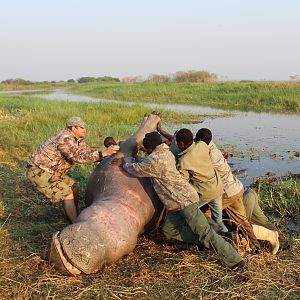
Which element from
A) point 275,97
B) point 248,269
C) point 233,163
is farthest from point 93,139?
point 275,97

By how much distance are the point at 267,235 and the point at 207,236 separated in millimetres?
946

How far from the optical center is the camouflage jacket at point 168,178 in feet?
14.7

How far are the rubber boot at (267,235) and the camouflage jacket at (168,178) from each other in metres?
0.99

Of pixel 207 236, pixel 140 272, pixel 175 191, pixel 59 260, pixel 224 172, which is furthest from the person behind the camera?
pixel 224 172

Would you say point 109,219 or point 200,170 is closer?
point 109,219

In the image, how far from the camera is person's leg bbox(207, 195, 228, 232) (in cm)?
497

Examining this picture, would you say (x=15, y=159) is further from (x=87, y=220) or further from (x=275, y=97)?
(x=275, y=97)

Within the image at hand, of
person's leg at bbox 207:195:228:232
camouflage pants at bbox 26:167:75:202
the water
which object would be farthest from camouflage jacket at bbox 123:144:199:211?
the water

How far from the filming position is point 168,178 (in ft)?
14.8

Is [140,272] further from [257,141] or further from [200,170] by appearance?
[257,141]

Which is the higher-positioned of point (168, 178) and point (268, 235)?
point (168, 178)

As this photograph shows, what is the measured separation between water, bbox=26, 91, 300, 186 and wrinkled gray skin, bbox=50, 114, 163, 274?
3759mm

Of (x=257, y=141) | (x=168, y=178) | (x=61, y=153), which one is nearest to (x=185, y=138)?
→ (x=168, y=178)

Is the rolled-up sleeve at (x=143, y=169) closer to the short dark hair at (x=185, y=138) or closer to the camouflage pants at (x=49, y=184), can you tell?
the short dark hair at (x=185, y=138)
